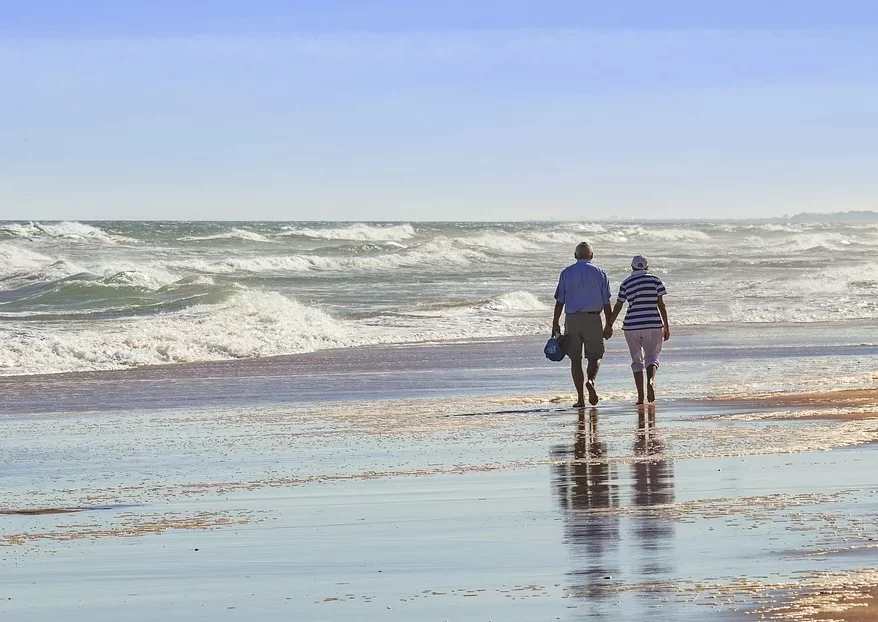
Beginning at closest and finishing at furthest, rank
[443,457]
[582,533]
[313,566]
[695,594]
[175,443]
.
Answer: [695,594]
[313,566]
[582,533]
[443,457]
[175,443]

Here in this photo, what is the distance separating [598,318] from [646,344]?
0.53 metres

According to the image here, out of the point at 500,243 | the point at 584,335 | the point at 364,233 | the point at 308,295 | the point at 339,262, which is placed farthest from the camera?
the point at 364,233

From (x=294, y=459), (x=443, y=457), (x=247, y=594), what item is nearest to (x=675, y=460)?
(x=443, y=457)

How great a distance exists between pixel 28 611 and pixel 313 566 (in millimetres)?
1209

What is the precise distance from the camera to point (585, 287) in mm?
12812

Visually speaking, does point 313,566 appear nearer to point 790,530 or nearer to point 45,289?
point 790,530

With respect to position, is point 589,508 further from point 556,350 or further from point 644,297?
point 644,297

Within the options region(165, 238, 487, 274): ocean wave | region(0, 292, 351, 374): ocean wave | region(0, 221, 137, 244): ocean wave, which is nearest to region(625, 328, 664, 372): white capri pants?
region(0, 292, 351, 374): ocean wave

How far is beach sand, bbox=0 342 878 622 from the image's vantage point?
5.26 meters

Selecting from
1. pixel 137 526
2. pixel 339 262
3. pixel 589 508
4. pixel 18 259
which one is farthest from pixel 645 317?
pixel 339 262

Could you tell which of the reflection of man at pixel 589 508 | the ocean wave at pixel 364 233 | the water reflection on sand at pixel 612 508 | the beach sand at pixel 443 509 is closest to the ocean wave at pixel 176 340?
the beach sand at pixel 443 509

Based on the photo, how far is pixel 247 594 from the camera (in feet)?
17.8

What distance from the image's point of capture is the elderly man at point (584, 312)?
12742 mm

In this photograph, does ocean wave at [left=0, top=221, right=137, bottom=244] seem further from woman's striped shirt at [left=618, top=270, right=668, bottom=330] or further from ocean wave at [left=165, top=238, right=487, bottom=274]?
woman's striped shirt at [left=618, top=270, right=668, bottom=330]
